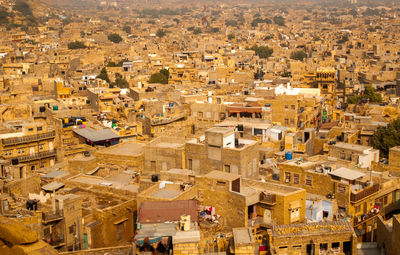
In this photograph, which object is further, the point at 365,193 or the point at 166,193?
the point at 365,193

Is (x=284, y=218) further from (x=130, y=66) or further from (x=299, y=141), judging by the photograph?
(x=130, y=66)

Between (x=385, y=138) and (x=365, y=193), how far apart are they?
886 cm

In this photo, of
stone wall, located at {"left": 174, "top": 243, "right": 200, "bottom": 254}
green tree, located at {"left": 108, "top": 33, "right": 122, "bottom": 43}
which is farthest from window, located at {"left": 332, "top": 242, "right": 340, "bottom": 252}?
green tree, located at {"left": 108, "top": 33, "right": 122, "bottom": 43}

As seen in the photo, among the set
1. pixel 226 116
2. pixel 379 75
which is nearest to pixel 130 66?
pixel 379 75

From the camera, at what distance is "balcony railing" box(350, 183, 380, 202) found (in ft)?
57.9

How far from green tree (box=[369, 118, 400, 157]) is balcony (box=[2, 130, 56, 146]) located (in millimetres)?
16726

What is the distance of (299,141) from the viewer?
87.3 feet

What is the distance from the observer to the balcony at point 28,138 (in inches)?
1001

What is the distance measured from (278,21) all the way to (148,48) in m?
87.2

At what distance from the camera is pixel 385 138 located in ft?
85.0

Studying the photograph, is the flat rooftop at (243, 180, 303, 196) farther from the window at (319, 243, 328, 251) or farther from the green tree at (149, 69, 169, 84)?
the green tree at (149, 69, 169, 84)

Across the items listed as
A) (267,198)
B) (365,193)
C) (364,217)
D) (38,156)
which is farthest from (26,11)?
(267,198)

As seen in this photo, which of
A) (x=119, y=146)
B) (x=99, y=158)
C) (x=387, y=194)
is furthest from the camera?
(x=119, y=146)

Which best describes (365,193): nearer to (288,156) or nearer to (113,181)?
(288,156)
